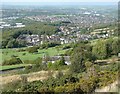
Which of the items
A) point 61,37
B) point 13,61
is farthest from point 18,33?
point 13,61

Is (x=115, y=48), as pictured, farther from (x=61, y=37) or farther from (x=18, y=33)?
(x=18, y=33)

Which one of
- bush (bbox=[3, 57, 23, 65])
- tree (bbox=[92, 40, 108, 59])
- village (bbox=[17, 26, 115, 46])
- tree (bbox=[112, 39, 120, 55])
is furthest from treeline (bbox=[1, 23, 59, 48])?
tree (bbox=[112, 39, 120, 55])

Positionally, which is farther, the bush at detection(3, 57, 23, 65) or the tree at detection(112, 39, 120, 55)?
the tree at detection(112, 39, 120, 55)

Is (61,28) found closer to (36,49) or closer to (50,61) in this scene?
(36,49)

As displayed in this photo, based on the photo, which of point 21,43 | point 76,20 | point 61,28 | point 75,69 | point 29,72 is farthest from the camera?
point 76,20

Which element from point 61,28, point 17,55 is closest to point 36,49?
point 17,55

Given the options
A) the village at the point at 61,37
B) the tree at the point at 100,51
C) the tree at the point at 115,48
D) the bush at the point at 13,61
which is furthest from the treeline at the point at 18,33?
the tree at the point at 115,48

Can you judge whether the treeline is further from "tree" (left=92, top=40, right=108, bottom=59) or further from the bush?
"tree" (left=92, top=40, right=108, bottom=59)

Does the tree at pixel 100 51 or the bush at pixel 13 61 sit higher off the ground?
the tree at pixel 100 51

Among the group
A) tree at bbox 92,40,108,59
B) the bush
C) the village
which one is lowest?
the village

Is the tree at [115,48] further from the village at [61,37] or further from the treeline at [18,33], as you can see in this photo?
the treeline at [18,33]

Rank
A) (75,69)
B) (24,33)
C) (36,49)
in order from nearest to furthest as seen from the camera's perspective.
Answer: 1. (75,69)
2. (36,49)
3. (24,33)
